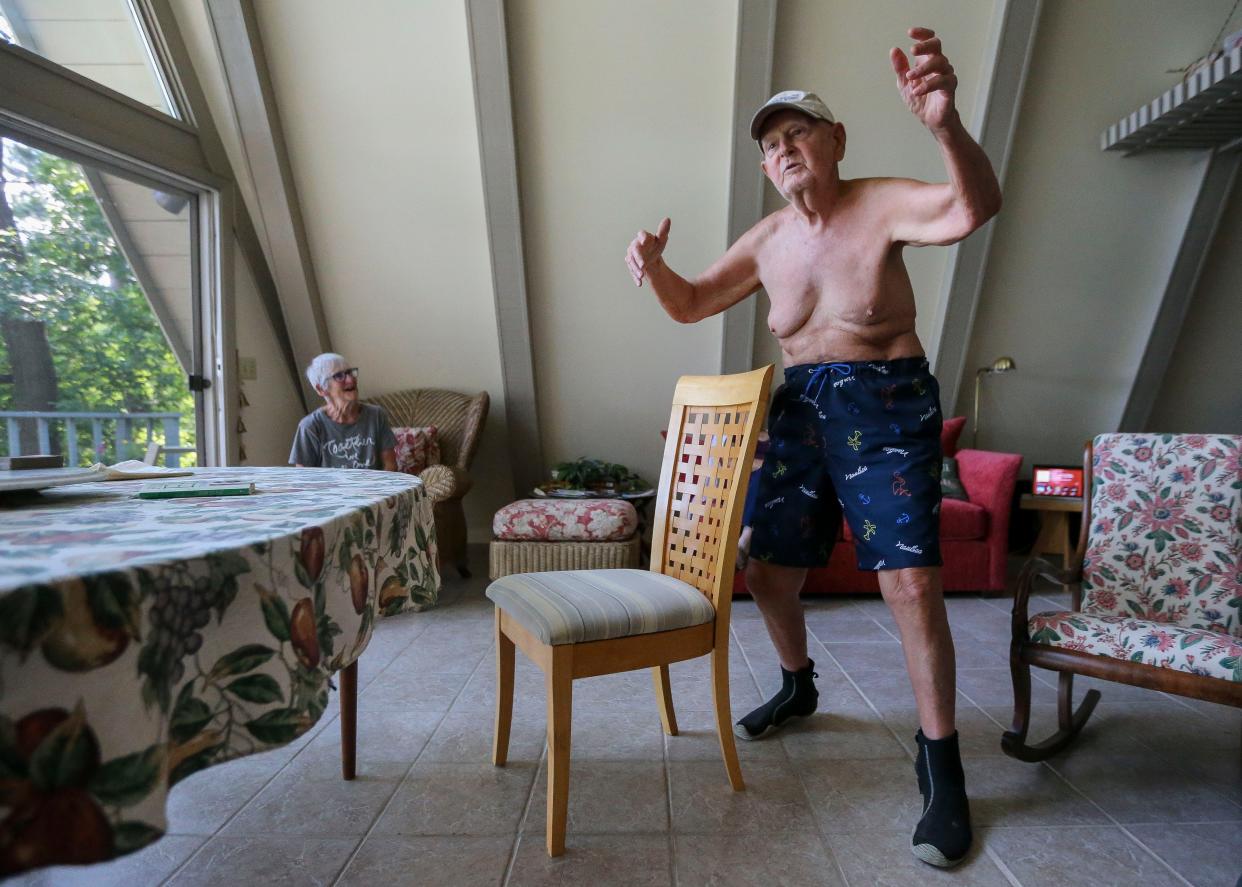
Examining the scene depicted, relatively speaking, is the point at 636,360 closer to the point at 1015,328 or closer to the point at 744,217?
the point at 744,217

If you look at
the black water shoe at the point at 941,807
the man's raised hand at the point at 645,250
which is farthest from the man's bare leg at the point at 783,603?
the man's raised hand at the point at 645,250

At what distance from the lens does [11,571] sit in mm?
Answer: 582

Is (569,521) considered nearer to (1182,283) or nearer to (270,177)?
(270,177)

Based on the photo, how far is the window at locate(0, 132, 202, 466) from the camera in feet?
7.91

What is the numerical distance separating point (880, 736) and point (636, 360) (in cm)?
261

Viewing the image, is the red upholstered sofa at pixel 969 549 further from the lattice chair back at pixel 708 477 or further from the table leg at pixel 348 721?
the table leg at pixel 348 721

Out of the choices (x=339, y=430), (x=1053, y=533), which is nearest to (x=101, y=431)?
(x=339, y=430)

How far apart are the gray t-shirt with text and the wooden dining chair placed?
5.15 ft

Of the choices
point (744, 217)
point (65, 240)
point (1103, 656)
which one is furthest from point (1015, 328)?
point (65, 240)

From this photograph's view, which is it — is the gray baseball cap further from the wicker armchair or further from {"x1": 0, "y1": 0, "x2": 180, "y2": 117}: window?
{"x1": 0, "y1": 0, "x2": 180, "y2": 117}: window

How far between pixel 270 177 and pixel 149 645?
11.3 ft

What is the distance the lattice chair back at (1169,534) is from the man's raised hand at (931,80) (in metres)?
1.17

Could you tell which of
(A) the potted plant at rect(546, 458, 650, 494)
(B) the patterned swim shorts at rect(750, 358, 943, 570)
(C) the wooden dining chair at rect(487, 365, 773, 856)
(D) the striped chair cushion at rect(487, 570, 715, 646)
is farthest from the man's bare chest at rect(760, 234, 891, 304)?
(A) the potted plant at rect(546, 458, 650, 494)

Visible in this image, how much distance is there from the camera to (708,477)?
160cm
